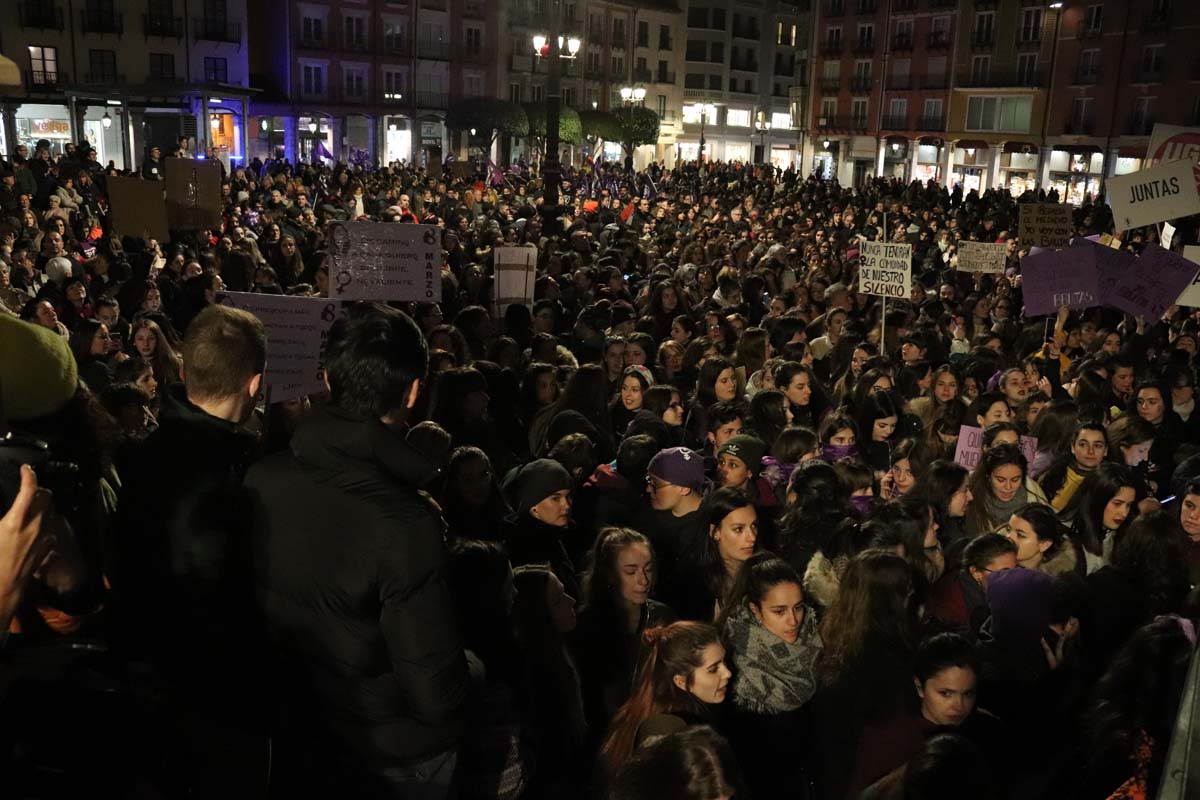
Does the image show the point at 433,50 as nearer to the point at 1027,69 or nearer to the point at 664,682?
the point at 1027,69

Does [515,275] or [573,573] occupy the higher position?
[515,275]

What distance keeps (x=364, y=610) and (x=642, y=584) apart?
73.1 inches

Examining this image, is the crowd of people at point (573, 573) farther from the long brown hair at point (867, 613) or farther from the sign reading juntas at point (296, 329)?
the sign reading juntas at point (296, 329)

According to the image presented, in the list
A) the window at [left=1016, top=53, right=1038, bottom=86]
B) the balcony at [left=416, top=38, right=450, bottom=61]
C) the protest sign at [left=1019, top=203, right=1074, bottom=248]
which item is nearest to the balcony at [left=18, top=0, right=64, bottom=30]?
the balcony at [left=416, top=38, right=450, bottom=61]

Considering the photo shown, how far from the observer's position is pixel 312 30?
56625 mm

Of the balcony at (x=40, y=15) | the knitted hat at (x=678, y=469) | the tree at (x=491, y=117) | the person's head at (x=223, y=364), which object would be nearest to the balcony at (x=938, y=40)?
the tree at (x=491, y=117)

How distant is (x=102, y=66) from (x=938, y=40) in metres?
41.3

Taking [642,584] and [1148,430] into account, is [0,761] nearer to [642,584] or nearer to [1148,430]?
[642,584]

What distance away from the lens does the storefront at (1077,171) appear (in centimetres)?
4919

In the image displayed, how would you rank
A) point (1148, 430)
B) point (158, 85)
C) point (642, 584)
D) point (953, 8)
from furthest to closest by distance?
point (953, 8), point (158, 85), point (1148, 430), point (642, 584)

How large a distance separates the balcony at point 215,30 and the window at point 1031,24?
124 ft

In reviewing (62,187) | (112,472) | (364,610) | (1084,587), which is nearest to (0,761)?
(364,610)

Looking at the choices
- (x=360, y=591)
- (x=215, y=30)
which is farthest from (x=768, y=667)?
(x=215, y=30)

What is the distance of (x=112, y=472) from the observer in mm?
3936
